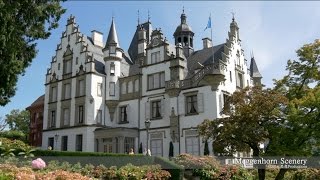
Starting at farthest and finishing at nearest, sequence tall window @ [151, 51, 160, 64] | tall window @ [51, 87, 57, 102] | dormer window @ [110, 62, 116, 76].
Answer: tall window @ [51, 87, 57, 102] → dormer window @ [110, 62, 116, 76] → tall window @ [151, 51, 160, 64]

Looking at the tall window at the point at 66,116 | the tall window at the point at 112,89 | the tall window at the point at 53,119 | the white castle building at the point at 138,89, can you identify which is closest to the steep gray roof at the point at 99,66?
the white castle building at the point at 138,89

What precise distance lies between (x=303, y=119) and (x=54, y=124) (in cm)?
3263

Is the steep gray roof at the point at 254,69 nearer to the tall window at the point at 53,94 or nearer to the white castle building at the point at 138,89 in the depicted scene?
the white castle building at the point at 138,89

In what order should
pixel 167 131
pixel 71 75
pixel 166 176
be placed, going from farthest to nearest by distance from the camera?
pixel 71 75
pixel 167 131
pixel 166 176

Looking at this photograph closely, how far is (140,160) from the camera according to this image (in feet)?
75.0

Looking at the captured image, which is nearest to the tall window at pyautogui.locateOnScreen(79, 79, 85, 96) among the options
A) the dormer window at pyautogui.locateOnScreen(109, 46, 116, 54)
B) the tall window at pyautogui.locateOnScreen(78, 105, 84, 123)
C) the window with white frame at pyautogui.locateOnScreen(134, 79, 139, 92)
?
the tall window at pyautogui.locateOnScreen(78, 105, 84, 123)

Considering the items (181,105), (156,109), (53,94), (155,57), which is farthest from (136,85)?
(53,94)

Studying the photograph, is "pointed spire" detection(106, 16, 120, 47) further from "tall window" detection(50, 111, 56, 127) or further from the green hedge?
the green hedge

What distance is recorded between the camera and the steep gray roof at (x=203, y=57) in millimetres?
41594

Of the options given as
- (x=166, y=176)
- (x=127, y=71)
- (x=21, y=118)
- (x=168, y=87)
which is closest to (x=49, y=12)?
(x=166, y=176)

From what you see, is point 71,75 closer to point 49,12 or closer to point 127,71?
point 127,71

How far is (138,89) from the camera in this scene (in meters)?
43.8

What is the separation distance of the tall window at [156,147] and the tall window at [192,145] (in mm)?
3438

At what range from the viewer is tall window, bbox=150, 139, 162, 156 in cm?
4047
